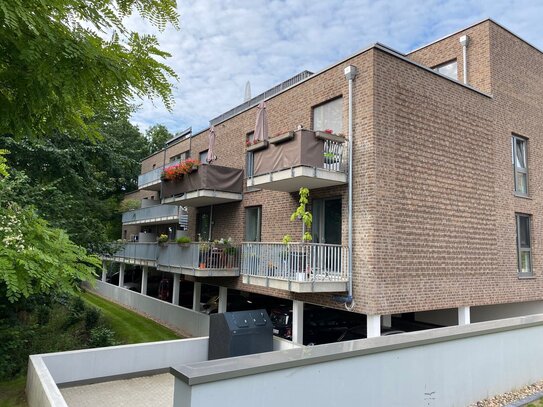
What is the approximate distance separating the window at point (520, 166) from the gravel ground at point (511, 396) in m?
8.06

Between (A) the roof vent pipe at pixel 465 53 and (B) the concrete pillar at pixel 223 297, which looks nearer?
(A) the roof vent pipe at pixel 465 53

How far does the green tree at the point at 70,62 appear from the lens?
275 centimetres

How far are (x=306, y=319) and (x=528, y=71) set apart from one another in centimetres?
1209

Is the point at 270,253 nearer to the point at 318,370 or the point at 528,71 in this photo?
the point at 318,370

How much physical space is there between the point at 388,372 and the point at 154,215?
2047 cm

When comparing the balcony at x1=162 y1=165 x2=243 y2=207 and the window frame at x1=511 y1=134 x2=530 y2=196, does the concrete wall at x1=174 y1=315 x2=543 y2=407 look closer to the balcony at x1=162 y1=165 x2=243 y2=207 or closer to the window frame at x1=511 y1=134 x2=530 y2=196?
the window frame at x1=511 y1=134 x2=530 y2=196

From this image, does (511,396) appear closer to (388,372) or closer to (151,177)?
(388,372)

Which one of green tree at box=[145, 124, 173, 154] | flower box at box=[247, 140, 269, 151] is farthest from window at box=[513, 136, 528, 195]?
green tree at box=[145, 124, 173, 154]

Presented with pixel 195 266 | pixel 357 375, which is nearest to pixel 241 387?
pixel 357 375

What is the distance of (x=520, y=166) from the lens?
1457cm

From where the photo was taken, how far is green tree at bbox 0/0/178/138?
2.75 m

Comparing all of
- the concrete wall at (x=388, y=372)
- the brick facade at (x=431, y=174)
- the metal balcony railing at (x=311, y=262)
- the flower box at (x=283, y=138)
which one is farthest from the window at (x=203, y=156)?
the concrete wall at (x=388, y=372)

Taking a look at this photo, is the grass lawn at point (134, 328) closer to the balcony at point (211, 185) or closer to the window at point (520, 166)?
the balcony at point (211, 185)

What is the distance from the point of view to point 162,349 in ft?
34.5
